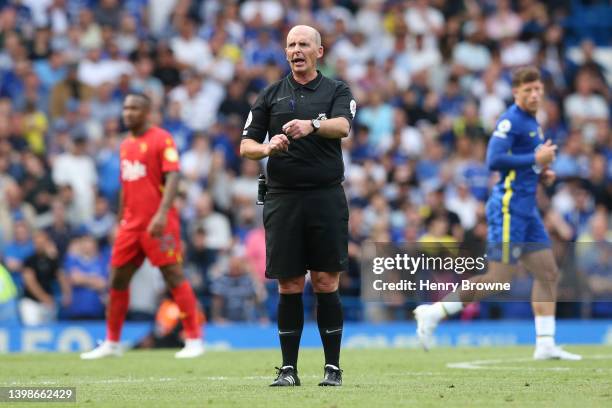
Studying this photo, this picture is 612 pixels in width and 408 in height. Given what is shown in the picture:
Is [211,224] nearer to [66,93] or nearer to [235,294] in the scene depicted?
[235,294]

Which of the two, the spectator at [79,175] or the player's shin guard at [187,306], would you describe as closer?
the player's shin guard at [187,306]

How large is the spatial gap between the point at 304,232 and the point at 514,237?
3670 millimetres

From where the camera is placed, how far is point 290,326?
891 cm

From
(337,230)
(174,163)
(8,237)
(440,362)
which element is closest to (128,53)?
(8,237)

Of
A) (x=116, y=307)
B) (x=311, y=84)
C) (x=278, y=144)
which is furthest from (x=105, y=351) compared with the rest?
(x=278, y=144)

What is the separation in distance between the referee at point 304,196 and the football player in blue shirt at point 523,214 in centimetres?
316

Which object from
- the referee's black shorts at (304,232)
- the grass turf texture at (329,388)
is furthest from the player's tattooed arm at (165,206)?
the referee's black shorts at (304,232)

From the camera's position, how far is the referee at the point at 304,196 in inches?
343

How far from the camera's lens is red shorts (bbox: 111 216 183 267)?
1256 cm

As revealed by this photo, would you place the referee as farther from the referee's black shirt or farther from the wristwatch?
the wristwatch

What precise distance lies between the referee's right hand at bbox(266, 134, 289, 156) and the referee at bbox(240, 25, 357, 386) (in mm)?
258

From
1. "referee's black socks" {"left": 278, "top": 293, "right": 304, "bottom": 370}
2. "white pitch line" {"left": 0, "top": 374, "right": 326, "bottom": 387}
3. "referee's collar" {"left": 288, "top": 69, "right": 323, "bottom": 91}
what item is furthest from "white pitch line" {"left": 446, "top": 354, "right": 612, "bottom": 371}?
"referee's collar" {"left": 288, "top": 69, "right": 323, "bottom": 91}

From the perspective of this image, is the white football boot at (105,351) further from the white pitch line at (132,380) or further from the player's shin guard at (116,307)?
the white pitch line at (132,380)

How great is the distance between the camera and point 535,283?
12039 millimetres
